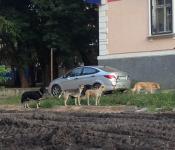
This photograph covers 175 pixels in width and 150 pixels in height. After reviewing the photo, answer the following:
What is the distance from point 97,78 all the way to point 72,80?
1632 mm

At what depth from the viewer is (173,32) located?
88.5 ft

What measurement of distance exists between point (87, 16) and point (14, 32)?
190 inches

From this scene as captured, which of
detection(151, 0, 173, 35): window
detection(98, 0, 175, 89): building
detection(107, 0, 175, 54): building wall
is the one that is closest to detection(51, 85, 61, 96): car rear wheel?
detection(98, 0, 175, 89): building

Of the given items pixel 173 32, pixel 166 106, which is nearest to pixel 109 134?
pixel 166 106

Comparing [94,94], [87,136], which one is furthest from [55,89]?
[87,136]

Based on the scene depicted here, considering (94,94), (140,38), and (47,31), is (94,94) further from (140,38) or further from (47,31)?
(47,31)

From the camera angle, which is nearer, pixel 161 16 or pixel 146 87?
→ pixel 146 87

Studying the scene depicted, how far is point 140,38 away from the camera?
2831cm

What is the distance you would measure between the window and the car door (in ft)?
14.4

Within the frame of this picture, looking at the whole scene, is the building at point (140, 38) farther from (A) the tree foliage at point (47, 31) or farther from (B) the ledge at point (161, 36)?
(A) the tree foliage at point (47, 31)

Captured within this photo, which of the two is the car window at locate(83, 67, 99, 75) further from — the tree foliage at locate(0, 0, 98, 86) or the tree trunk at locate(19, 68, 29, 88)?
the tree trunk at locate(19, 68, 29, 88)

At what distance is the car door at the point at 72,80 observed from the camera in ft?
86.1

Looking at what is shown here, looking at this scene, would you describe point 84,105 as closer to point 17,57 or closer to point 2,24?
point 2,24

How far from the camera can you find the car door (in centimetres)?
2623
